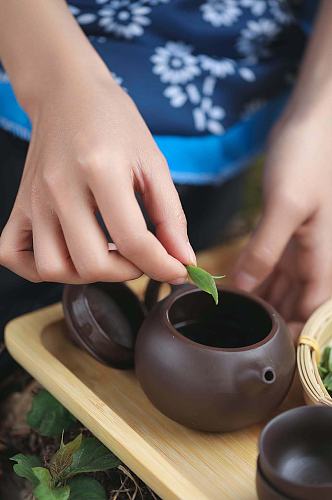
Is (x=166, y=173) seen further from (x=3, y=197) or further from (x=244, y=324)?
(x=3, y=197)

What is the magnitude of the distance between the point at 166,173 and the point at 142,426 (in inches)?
14.1

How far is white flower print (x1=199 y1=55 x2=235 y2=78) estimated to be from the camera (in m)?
1.27

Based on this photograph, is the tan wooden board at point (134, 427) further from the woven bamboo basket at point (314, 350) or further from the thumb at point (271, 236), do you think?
the thumb at point (271, 236)

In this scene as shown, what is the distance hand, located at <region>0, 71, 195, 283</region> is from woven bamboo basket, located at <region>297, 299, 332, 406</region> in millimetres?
231

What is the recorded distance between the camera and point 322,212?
3.68ft

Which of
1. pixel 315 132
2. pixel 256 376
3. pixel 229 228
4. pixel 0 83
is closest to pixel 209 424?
pixel 256 376

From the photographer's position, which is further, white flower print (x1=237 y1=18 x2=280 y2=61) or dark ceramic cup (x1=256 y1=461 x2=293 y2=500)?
white flower print (x1=237 y1=18 x2=280 y2=61)

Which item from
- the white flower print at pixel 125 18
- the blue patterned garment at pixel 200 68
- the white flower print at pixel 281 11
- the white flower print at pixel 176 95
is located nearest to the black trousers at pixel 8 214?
the blue patterned garment at pixel 200 68

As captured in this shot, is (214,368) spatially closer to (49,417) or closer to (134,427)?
(134,427)

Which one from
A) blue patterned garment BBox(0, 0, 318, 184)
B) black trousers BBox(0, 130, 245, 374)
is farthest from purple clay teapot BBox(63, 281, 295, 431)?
blue patterned garment BBox(0, 0, 318, 184)

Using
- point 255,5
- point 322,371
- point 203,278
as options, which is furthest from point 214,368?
point 255,5

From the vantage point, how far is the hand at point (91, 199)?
796 mm

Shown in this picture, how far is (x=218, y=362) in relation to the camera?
0.85 meters

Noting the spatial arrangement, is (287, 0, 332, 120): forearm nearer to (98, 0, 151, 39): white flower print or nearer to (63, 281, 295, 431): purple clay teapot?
(98, 0, 151, 39): white flower print
